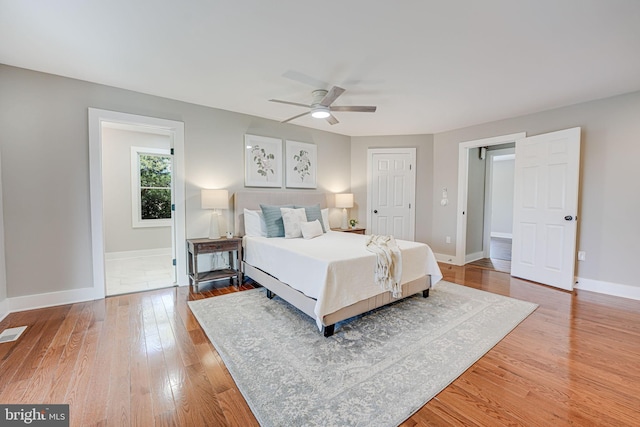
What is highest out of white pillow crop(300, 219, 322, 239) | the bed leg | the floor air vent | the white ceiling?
the white ceiling

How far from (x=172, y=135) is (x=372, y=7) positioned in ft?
9.95

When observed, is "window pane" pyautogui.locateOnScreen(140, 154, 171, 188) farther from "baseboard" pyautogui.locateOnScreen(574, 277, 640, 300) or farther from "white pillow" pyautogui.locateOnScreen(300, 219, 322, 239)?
"baseboard" pyautogui.locateOnScreen(574, 277, 640, 300)

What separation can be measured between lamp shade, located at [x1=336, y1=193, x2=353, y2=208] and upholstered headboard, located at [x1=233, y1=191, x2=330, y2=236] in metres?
0.30

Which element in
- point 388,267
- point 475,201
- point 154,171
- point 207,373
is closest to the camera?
point 207,373

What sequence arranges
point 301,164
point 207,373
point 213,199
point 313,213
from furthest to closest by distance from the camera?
1. point 301,164
2. point 313,213
3. point 213,199
4. point 207,373

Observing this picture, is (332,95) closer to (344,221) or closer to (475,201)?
(344,221)

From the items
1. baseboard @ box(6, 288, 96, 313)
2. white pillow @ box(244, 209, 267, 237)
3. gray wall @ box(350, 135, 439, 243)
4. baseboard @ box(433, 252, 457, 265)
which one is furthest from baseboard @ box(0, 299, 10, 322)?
baseboard @ box(433, 252, 457, 265)

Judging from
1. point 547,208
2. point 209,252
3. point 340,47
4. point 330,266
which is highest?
point 340,47

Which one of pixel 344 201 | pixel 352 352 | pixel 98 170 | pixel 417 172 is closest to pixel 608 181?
pixel 417 172

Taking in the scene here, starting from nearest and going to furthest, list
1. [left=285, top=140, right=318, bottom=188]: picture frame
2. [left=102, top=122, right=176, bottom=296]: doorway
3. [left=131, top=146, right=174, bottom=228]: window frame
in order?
[left=285, top=140, right=318, bottom=188]: picture frame
[left=102, top=122, right=176, bottom=296]: doorway
[left=131, top=146, right=174, bottom=228]: window frame

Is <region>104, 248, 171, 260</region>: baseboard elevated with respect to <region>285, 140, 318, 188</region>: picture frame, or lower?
lower

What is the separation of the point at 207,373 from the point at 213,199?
7.58ft

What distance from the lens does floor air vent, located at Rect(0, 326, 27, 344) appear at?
2275mm

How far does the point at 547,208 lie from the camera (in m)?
3.84
